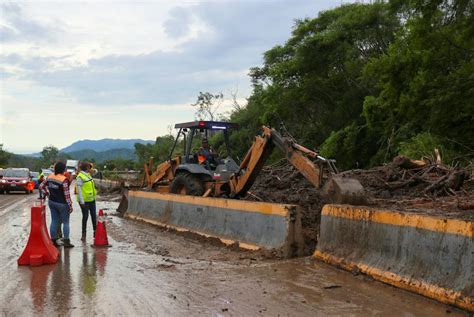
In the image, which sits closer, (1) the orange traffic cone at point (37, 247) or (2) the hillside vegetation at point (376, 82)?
(1) the orange traffic cone at point (37, 247)

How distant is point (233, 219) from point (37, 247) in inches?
146

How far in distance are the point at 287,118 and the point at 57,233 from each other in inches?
1161

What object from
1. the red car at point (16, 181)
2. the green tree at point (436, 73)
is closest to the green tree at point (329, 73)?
the green tree at point (436, 73)

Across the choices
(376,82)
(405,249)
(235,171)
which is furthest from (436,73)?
(405,249)

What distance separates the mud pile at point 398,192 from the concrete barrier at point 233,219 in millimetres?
453

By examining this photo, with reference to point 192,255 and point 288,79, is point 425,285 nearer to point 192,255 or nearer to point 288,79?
point 192,255

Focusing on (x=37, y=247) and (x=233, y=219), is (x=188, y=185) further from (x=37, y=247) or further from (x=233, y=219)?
(x=37, y=247)

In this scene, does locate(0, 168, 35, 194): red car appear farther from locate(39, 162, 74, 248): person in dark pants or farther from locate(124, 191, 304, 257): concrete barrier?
locate(39, 162, 74, 248): person in dark pants

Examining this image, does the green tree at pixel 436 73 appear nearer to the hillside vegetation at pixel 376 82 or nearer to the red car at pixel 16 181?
the hillside vegetation at pixel 376 82

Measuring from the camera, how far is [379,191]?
1073 centimetres

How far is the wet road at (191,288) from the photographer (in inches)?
220

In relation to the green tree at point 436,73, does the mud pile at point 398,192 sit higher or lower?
lower

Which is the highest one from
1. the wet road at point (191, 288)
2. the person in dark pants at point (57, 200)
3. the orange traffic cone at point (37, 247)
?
the person in dark pants at point (57, 200)

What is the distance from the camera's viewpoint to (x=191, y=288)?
6.54 meters
